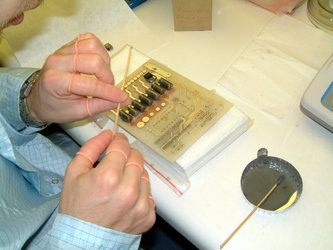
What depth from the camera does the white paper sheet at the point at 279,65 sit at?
0.71 metres

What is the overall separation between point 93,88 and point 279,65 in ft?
1.58

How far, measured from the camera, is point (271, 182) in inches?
22.4

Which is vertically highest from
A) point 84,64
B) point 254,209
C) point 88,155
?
point 84,64

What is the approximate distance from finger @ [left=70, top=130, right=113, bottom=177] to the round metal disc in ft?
0.96

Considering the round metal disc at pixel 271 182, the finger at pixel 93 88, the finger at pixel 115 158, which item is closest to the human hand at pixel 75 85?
the finger at pixel 93 88

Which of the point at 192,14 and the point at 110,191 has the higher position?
the point at 192,14

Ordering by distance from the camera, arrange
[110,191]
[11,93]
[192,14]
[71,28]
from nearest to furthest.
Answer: [110,191] < [11,93] < [192,14] < [71,28]

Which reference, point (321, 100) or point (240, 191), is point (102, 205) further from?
point (321, 100)

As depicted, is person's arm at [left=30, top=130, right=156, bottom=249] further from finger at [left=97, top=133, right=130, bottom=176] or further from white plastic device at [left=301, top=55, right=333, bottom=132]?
white plastic device at [left=301, top=55, right=333, bottom=132]

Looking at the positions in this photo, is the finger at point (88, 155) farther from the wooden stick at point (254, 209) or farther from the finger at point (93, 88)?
the wooden stick at point (254, 209)

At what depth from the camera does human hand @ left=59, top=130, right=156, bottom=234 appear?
1.68 feet

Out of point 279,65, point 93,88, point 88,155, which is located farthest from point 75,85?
point 279,65

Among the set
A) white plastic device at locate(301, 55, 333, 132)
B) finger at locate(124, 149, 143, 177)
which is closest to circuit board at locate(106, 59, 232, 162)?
finger at locate(124, 149, 143, 177)

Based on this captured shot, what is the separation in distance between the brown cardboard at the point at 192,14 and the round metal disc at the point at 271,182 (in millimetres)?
443
